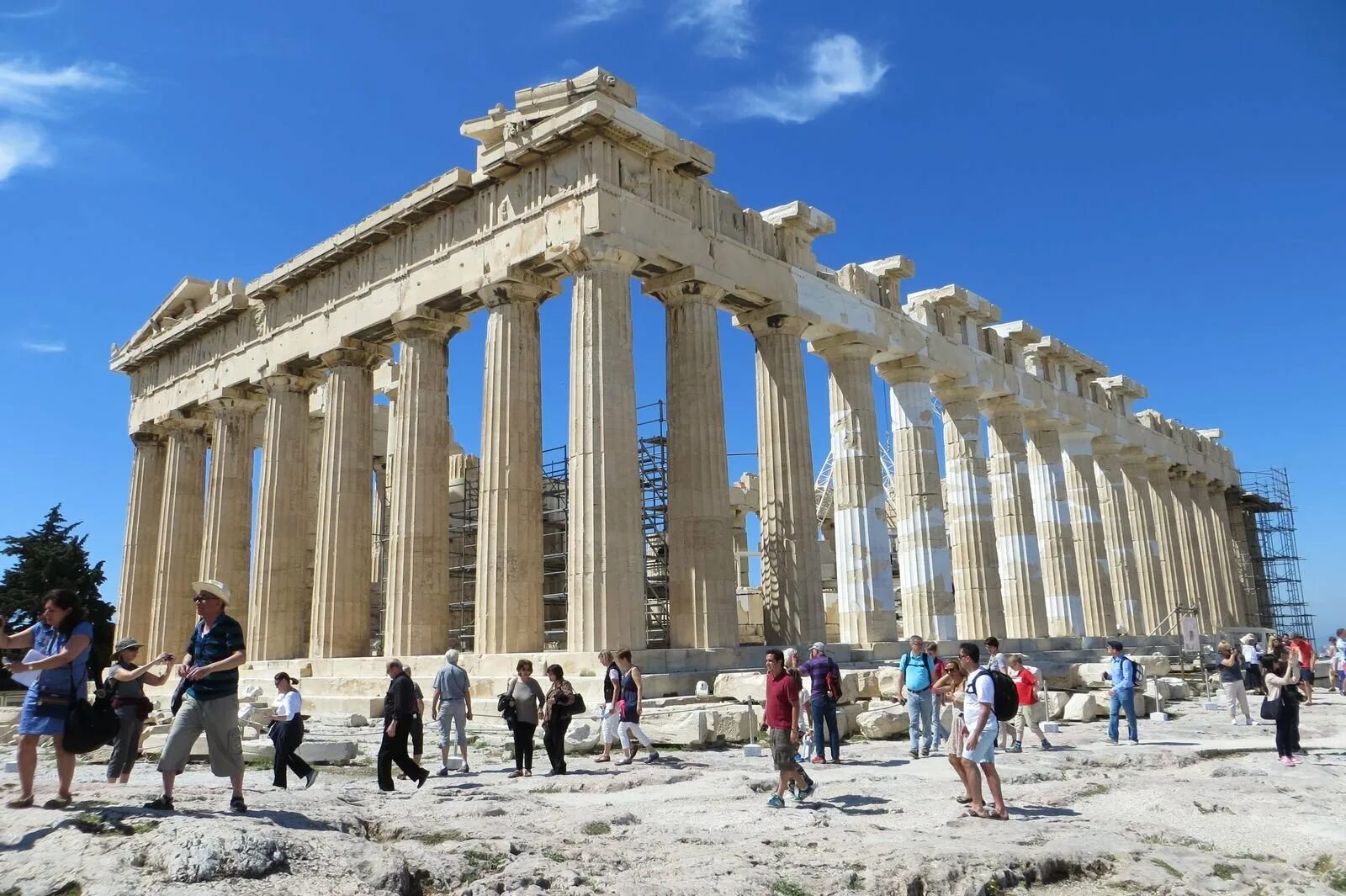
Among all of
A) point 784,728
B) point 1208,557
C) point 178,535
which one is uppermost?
point 178,535

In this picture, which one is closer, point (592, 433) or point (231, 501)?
point (592, 433)

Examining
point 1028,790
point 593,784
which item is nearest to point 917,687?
point 1028,790

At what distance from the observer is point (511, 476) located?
65.0 feet

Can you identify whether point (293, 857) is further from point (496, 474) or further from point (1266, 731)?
point (1266, 731)

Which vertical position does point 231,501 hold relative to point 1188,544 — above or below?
above

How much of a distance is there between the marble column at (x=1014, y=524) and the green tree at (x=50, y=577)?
3269 cm

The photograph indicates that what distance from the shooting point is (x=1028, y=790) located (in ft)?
33.6

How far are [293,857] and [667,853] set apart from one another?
8.49 ft

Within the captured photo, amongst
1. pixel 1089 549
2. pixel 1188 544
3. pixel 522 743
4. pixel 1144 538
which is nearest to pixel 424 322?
pixel 522 743

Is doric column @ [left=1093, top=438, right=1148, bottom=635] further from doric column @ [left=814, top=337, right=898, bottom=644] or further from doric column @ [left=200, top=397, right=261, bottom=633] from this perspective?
doric column @ [left=200, top=397, right=261, bottom=633]

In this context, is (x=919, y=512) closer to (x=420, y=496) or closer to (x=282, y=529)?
(x=420, y=496)

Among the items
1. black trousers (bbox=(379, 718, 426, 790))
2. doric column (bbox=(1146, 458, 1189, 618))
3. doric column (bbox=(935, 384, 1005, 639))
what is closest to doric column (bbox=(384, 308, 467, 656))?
black trousers (bbox=(379, 718, 426, 790))

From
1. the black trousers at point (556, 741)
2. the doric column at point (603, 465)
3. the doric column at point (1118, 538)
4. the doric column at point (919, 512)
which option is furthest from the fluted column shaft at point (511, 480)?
the doric column at point (1118, 538)

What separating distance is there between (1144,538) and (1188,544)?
14.0ft
